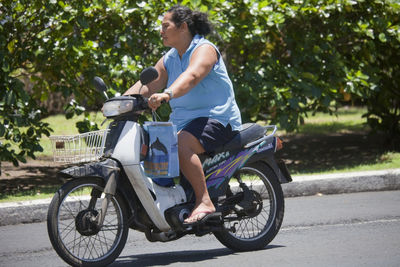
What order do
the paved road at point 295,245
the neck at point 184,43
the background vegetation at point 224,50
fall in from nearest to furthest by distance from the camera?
1. the paved road at point 295,245
2. the neck at point 184,43
3. the background vegetation at point 224,50

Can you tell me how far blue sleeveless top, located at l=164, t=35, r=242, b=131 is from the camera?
5.28m

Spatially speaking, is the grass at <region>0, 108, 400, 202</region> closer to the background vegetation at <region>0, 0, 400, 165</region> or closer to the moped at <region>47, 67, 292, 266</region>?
the background vegetation at <region>0, 0, 400, 165</region>

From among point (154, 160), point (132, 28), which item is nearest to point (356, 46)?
point (132, 28)

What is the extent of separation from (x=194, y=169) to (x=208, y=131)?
0.95 feet

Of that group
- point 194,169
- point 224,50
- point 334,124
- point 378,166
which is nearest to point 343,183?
point 378,166

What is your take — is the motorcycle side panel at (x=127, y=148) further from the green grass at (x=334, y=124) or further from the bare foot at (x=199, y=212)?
the green grass at (x=334, y=124)

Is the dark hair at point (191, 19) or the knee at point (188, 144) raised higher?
the dark hair at point (191, 19)

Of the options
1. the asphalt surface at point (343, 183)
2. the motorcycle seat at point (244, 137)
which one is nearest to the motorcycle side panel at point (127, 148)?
the motorcycle seat at point (244, 137)

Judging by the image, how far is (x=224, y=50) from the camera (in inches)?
375

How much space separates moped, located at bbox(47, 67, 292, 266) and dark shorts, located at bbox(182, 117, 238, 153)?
89 mm

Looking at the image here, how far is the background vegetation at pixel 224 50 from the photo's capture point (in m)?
8.55

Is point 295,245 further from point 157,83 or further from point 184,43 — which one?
point 184,43

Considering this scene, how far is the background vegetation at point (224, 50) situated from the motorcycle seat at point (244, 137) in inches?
112

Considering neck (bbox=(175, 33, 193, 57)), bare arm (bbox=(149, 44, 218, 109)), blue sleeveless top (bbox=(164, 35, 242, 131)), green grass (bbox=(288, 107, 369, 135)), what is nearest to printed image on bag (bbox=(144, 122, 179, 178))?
bare arm (bbox=(149, 44, 218, 109))
